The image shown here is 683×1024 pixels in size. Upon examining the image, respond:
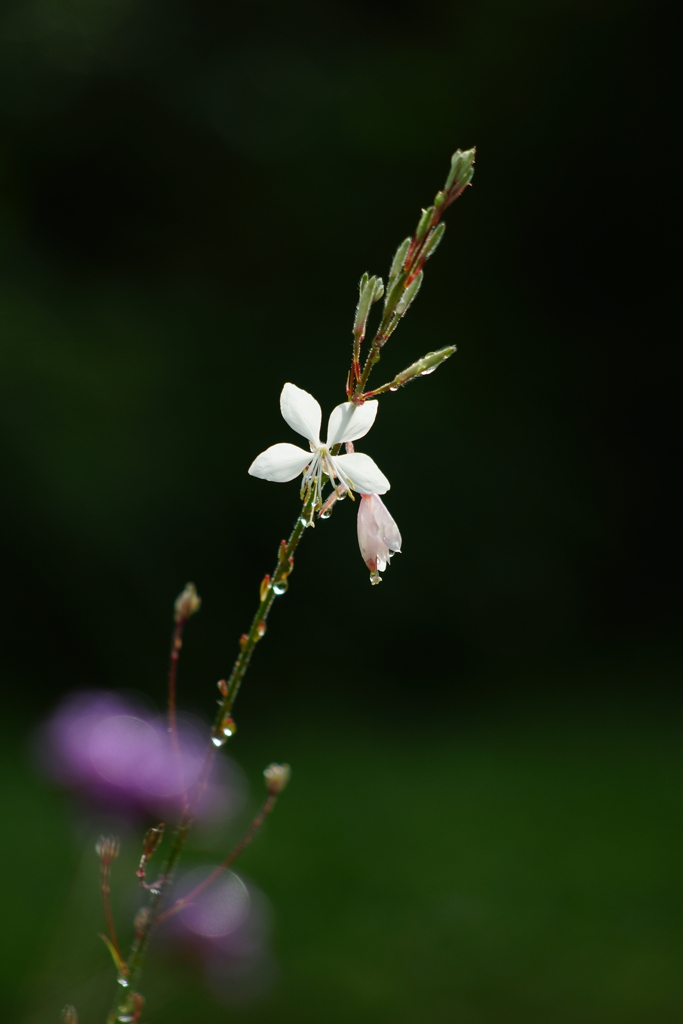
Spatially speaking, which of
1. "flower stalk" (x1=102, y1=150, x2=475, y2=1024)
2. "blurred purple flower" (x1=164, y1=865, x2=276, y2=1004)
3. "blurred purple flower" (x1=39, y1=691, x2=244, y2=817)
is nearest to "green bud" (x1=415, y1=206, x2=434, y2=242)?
"flower stalk" (x1=102, y1=150, x2=475, y2=1024)

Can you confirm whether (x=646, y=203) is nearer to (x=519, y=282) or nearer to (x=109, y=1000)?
(x=519, y=282)

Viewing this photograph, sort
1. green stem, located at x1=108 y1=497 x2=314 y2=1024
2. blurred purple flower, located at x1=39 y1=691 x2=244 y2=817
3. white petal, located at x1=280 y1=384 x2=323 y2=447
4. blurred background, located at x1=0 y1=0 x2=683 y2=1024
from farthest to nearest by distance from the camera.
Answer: blurred background, located at x1=0 y1=0 x2=683 y2=1024
blurred purple flower, located at x1=39 y1=691 x2=244 y2=817
white petal, located at x1=280 y1=384 x2=323 y2=447
green stem, located at x1=108 y1=497 x2=314 y2=1024

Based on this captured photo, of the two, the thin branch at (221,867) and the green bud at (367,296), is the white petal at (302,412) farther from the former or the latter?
the thin branch at (221,867)

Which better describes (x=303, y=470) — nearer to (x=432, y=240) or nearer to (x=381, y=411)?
(x=432, y=240)

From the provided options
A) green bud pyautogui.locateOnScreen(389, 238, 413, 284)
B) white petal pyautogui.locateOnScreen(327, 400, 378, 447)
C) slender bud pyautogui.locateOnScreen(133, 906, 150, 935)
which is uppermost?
green bud pyautogui.locateOnScreen(389, 238, 413, 284)

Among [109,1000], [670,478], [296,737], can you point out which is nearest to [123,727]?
[109,1000]

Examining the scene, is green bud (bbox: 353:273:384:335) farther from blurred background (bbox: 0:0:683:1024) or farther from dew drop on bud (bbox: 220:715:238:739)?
blurred background (bbox: 0:0:683:1024)

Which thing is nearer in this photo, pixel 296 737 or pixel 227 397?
pixel 296 737
